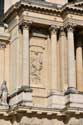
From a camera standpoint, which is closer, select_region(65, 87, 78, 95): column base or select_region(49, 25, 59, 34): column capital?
select_region(65, 87, 78, 95): column base

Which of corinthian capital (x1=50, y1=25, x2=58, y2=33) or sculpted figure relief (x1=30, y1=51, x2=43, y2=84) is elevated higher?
corinthian capital (x1=50, y1=25, x2=58, y2=33)

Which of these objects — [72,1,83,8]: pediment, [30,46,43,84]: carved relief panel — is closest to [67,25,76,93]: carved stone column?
[72,1,83,8]: pediment

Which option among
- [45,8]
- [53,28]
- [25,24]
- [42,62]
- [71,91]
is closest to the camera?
[71,91]

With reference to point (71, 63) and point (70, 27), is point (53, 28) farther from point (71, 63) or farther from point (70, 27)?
point (71, 63)

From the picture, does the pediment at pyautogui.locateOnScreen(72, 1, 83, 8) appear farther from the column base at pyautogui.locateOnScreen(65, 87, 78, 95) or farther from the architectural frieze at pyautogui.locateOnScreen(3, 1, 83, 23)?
the column base at pyautogui.locateOnScreen(65, 87, 78, 95)

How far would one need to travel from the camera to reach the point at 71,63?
23.6 meters

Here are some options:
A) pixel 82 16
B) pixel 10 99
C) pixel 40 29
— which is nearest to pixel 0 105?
pixel 10 99

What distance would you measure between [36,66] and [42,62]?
1.39ft

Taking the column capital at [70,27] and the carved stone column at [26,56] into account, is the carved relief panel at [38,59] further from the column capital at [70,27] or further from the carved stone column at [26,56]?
the column capital at [70,27]

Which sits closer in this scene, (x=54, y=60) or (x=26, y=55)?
(x=26, y=55)

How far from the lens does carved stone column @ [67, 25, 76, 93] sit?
76.5ft

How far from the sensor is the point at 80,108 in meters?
22.8

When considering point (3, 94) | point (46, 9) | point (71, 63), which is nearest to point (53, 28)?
point (46, 9)

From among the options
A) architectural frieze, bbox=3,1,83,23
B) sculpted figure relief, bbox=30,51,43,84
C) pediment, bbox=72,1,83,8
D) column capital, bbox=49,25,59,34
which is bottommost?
sculpted figure relief, bbox=30,51,43,84
